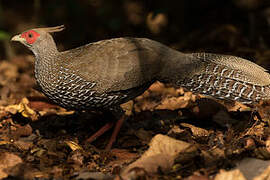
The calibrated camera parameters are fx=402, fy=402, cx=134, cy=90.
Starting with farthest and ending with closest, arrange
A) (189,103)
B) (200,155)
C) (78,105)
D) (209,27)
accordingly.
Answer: (209,27), (189,103), (78,105), (200,155)

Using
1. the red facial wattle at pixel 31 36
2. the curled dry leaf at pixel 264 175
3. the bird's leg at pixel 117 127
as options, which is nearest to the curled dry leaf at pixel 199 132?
the bird's leg at pixel 117 127

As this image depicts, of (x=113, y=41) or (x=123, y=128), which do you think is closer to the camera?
(x=113, y=41)

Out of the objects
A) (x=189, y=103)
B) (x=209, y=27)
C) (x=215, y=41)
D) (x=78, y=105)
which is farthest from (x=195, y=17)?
(x=78, y=105)

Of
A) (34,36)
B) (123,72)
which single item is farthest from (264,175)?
(34,36)

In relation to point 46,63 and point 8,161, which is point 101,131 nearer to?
point 46,63

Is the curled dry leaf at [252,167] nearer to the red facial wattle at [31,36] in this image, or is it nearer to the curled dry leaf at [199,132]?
the curled dry leaf at [199,132]

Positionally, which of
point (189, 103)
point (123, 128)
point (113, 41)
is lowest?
point (123, 128)

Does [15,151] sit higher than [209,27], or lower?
lower

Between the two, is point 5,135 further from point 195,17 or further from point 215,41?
point 195,17
